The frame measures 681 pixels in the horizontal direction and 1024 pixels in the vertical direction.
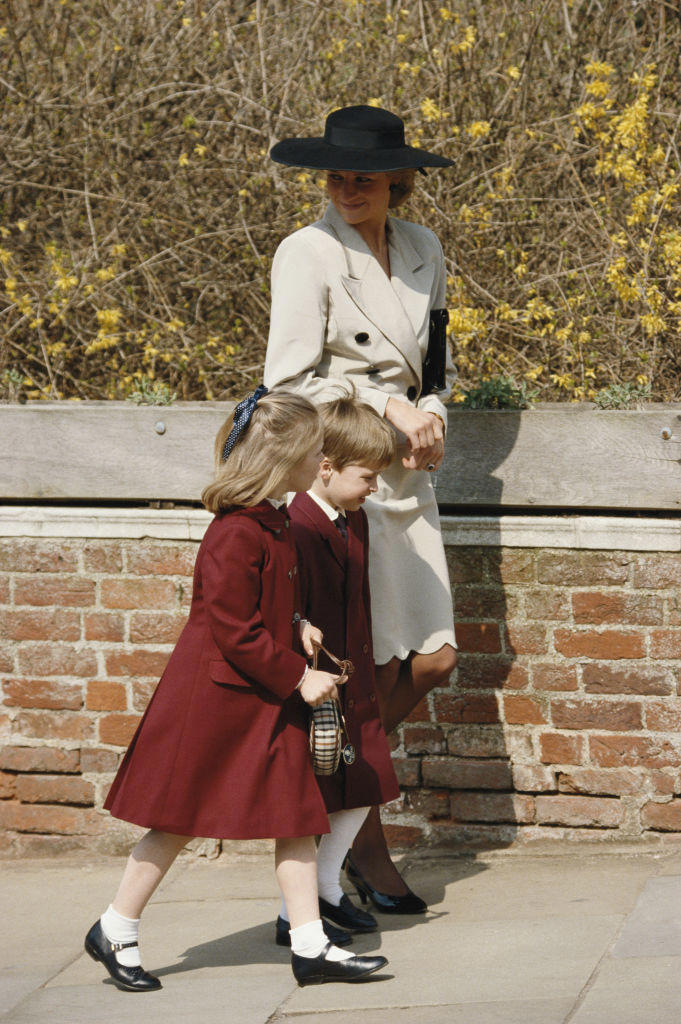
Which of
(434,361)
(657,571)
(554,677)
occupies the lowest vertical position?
(554,677)

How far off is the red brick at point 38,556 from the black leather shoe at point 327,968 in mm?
1909

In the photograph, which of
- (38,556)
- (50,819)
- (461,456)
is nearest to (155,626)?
(38,556)

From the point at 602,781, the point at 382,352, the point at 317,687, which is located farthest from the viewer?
the point at 602,781

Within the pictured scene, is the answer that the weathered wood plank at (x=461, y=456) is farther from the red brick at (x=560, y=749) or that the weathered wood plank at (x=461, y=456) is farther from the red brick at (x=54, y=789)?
the red brick at (x=54, y=789)

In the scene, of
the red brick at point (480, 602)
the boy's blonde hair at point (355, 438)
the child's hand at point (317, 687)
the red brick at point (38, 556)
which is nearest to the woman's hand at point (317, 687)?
the child's hand at point (317, 687)

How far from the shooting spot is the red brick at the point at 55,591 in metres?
4.64

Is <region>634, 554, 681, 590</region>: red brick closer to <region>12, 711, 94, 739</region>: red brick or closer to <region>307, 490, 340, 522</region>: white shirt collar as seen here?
<region>307, 490, 340, 522</region>: white shirt collar

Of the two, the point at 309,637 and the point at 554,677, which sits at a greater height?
the point at 309,637

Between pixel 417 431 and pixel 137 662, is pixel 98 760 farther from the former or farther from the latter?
pixel 417 431

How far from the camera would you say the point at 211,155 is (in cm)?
736

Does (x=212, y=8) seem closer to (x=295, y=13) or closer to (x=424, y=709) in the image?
(x=295, y=13)

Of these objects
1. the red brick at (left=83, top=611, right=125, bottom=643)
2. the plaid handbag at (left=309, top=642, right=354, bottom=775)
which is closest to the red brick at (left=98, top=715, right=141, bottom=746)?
the red brick at (left=83, top=611, right=125, bottom=643)

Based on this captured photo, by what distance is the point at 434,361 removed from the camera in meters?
3.96

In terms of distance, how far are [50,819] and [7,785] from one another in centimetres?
21
